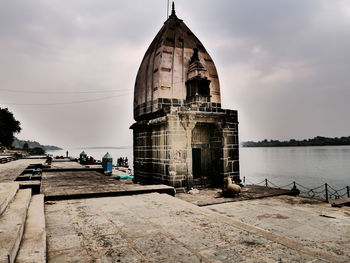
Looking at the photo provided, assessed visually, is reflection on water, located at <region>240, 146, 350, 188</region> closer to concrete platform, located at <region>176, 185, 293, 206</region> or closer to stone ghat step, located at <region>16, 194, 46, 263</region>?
concrete platform, located at <region>176, 185, 293, 206</region>

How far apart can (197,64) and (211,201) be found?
26.2ft

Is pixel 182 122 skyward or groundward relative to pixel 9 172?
skyward

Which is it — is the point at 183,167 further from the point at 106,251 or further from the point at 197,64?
the point at 106,251

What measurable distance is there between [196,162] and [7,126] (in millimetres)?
56679

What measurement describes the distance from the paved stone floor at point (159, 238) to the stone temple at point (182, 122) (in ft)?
23.6

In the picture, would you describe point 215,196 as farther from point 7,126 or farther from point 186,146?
point 7,126

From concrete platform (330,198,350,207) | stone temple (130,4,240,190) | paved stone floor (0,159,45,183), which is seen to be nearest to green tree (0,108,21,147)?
paved stone floor (0,159,45,183)

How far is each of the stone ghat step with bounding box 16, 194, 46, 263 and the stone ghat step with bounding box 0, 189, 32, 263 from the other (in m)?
0.08

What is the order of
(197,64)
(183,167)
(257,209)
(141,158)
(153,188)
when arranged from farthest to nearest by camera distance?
(141,158)
(197,64)
(183,167)
(257,209)
(153,188)

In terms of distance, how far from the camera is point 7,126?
54.4m

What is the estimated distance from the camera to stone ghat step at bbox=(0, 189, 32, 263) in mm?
2546

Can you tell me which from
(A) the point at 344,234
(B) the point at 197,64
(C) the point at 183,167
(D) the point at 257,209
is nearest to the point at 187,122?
(C) the point at 183,167

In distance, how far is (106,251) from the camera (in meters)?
3.19

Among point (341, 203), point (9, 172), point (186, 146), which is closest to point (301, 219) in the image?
point (341, 203)
